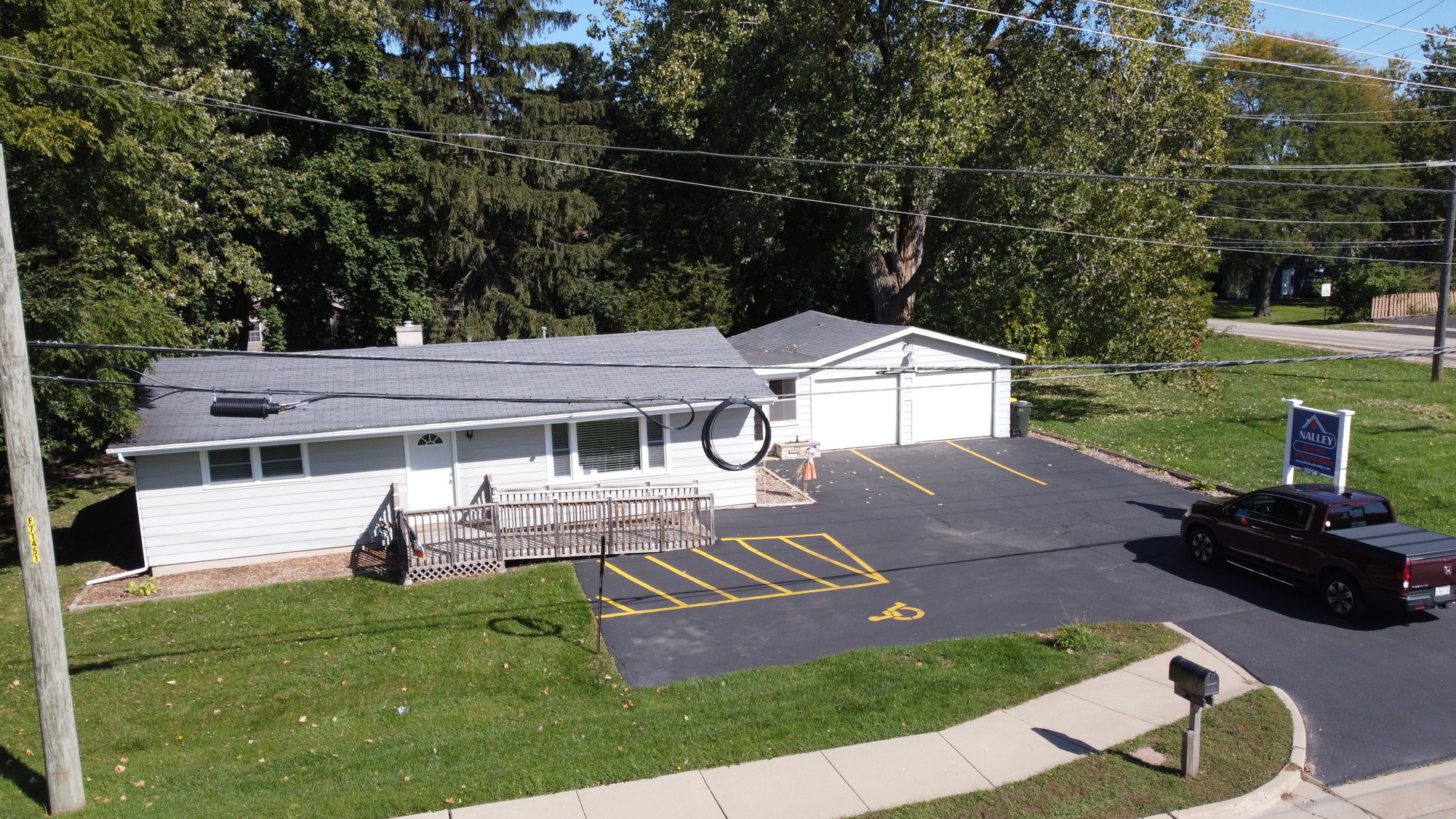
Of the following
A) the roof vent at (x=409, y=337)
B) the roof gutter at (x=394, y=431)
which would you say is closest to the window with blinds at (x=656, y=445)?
the roof gutter at (x=394, y=431)

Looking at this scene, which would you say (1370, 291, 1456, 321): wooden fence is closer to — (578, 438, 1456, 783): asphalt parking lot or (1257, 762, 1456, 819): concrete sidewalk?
(578, 438, 1456, 783): asphalt parking lot

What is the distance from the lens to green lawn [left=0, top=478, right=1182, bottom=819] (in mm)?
9555

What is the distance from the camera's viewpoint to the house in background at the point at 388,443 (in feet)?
55.7

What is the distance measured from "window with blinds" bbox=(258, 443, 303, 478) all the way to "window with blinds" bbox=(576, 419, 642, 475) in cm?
524

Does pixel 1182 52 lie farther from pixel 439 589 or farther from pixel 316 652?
pixel 316 652

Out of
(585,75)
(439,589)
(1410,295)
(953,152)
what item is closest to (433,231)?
(585,75)

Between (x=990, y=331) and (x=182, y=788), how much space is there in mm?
27181

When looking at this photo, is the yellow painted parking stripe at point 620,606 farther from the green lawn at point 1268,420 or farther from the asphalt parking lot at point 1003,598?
the green lawn at point 1268,420

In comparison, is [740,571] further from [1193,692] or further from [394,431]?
[1193,692]

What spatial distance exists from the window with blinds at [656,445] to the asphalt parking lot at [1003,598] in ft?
5.69

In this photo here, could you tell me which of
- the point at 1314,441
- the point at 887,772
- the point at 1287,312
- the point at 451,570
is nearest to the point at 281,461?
the point at 451,570

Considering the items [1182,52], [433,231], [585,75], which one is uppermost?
[585,75]

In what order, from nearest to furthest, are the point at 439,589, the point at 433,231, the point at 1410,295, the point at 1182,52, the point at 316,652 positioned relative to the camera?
the point at 316,652, the point at 439,589, the point at 1182,52, the point at 433,231, the point at 1410,295

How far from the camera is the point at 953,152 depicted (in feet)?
94.8
